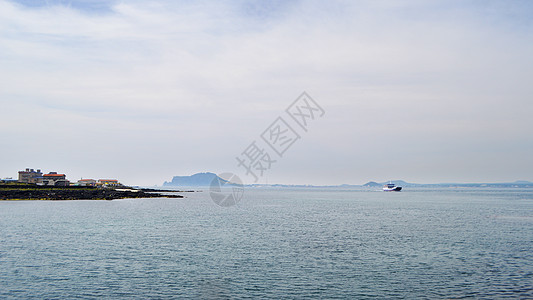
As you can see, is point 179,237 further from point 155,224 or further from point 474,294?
point 474,294

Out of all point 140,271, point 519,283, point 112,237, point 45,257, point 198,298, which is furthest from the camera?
point 112,237

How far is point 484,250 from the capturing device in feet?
153

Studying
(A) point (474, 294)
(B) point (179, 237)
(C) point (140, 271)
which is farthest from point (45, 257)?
(A) point (474, 294)

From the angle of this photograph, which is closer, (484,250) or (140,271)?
(140,271)

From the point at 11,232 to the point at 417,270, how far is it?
5469 centimetres

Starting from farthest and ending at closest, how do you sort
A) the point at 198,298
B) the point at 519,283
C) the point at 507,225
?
1. the point at 507,225
2. the point at 519,283
3. the point at 198,298

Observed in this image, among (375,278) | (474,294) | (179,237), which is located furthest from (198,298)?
(179,237)

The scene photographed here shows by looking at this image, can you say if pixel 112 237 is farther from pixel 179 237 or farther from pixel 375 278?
pixel 375 278

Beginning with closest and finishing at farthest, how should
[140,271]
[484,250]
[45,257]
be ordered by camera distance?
[140,271], [45,257], [484,250]

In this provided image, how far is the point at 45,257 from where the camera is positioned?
133ft

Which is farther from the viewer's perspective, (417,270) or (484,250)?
(484,250)

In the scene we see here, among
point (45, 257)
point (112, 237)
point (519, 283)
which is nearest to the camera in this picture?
point (519, 283)

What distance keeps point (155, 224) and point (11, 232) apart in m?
22.4

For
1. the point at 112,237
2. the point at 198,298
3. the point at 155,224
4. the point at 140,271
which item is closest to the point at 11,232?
the point at 112,237
